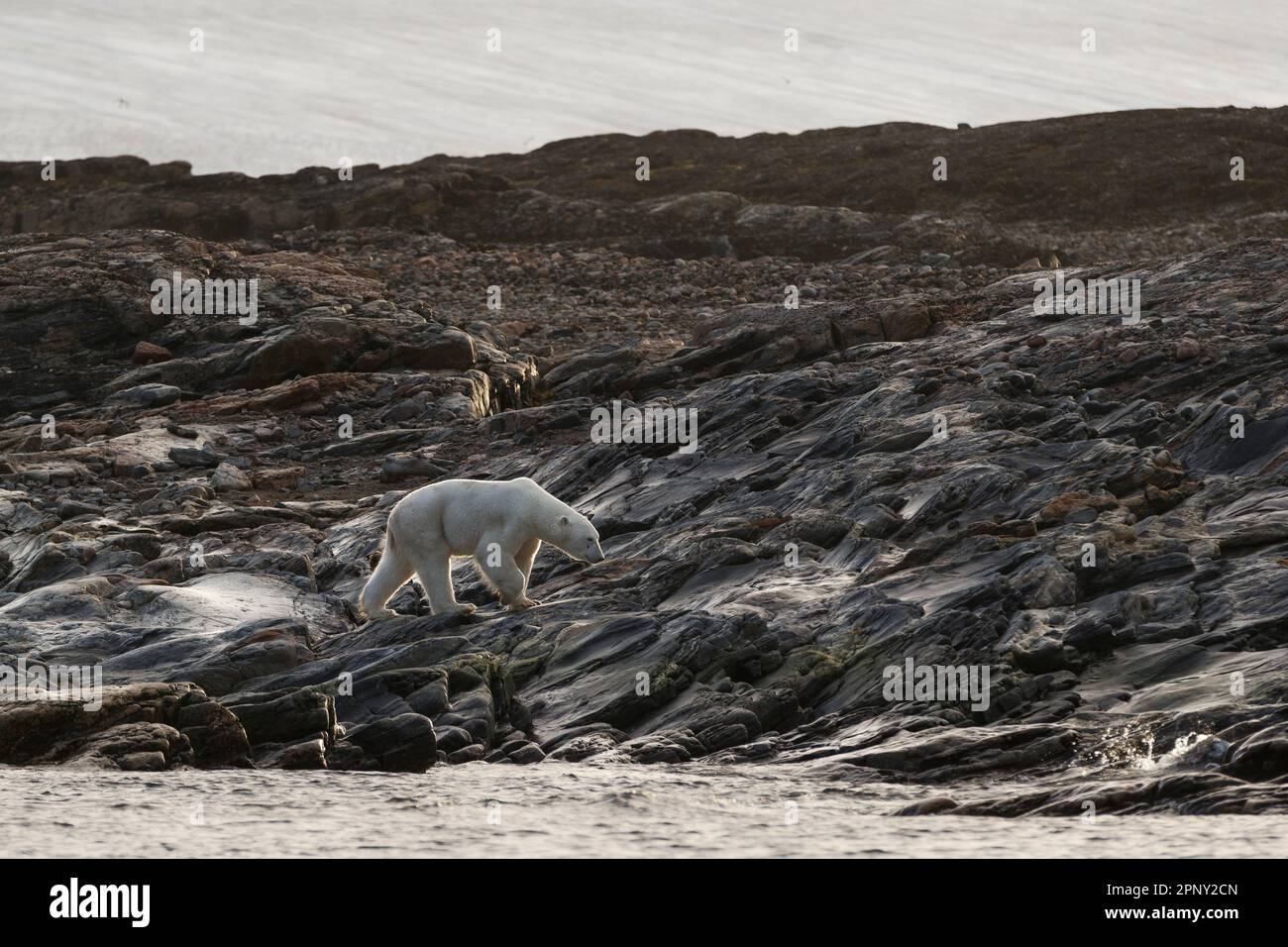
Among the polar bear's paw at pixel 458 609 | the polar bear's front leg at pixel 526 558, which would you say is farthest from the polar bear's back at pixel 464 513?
the polar bear's paw at pixel 458 609

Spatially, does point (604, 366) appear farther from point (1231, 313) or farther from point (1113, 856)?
point (1113, 856)

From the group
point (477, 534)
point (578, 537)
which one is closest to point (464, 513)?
point (477, 534)

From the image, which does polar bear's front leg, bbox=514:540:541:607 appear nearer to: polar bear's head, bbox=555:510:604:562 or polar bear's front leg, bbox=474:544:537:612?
polar bear's front leg, bbox=474:544:537:612

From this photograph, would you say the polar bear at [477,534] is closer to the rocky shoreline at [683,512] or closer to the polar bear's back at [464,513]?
the polar bear's back at [464,513]

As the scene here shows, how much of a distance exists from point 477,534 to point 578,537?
130 centimetres

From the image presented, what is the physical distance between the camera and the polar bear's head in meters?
19.1

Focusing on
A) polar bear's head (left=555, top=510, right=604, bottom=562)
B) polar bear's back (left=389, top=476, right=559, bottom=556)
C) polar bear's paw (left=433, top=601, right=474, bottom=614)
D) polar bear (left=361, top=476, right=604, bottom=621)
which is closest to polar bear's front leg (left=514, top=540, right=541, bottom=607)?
polar bear (left=361, top=476, right=604, bottom=621)

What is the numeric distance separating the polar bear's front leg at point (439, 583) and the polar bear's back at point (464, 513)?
23 centimetres

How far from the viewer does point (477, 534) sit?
18.9m

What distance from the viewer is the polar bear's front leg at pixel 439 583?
62.4 feet

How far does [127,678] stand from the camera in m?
17.8

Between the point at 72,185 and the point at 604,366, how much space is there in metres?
48.8

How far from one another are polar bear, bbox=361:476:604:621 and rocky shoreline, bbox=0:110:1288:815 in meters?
0.57

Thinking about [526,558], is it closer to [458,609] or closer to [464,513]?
[458,609]
